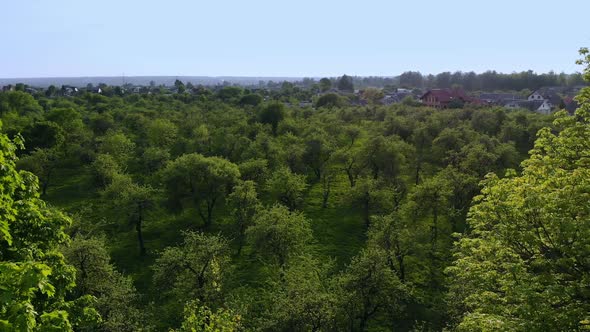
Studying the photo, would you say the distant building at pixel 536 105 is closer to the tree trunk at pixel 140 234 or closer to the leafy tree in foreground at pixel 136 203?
the leafy tree in foreground at pixel 136 203

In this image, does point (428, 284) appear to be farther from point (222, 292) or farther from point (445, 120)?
point (445, 120)

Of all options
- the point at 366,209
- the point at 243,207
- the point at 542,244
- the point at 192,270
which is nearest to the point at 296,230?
the point at 192,270

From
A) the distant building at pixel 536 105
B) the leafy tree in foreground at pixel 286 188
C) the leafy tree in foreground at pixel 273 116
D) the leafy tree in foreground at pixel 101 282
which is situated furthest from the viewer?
the distant building at pixel 536 105

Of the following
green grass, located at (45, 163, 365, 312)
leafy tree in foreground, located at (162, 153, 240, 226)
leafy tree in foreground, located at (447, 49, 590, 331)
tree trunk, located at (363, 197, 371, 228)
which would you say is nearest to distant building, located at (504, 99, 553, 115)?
green grass, located at (45, 163, 365, 312)

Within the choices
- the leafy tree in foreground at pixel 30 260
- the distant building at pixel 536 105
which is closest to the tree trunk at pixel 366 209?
the leafy tree in foreground at pixel 30 260

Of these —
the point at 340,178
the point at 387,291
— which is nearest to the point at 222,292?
the point at 387,291

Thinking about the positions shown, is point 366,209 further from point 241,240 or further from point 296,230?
point 296,230
